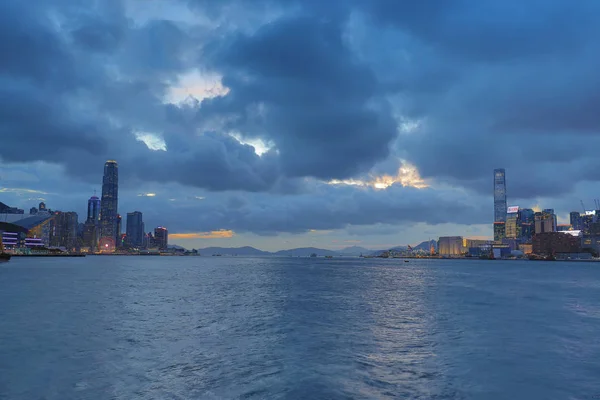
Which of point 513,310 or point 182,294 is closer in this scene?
point 513,310

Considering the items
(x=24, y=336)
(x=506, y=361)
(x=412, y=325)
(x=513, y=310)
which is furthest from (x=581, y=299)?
(x=24, y=336)

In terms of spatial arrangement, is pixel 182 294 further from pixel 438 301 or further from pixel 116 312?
pixel 438 301

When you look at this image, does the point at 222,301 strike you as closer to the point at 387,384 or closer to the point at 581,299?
→ the point at 387,384

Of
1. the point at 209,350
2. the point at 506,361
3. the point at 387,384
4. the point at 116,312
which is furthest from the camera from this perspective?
the point at 116,312

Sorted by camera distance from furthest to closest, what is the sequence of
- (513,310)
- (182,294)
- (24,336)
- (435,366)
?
(182,294), (513,310), (24,336), (435,366)

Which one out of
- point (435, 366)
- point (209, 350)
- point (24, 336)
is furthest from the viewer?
point (24, 336)

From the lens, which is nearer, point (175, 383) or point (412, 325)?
point (175, 383)

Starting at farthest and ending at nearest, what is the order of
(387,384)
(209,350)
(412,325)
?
(412,325) < (209,350) < (387,384)

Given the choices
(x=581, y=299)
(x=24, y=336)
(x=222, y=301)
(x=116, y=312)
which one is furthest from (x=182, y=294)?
(x=581, y=299)

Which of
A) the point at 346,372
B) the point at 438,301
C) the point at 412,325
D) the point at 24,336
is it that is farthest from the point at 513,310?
the point at 24,336
